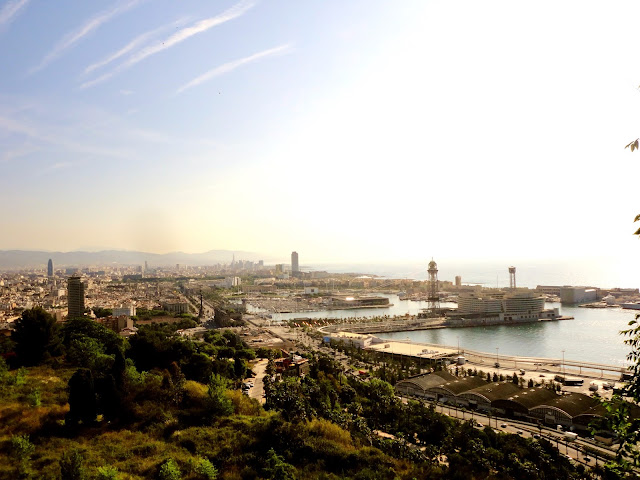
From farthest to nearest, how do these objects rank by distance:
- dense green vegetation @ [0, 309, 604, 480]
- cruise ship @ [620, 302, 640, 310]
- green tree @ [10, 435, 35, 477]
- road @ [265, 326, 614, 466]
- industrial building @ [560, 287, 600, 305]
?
industrial building @ [560, 287, 600, 305]
cruise ship @ [620, 302, 640, 310]
road @ [265, 326, 614, 466]
dense green vegetation @ [0, 309, 604, 480]
green tree @ [10, 435, 35, 477]

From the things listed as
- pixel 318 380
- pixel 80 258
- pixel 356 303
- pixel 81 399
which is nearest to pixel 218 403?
pixel 81 399

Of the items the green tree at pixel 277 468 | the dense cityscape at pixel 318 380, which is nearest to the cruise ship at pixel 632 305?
the dense cityscape at pixel 318 380

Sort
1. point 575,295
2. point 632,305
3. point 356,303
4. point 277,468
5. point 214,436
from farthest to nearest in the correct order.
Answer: point 356,303 < point 575,295 < point 632,305 < point 214,436 < point 277,468

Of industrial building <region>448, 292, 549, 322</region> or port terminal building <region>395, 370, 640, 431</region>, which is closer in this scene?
port terminal building <region>395, 370, 640, 431</region>

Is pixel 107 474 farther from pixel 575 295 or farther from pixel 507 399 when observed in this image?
pixel 575 295

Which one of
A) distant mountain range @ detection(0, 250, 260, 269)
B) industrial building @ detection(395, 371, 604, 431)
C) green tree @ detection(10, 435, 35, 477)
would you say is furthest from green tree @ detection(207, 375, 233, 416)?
distant mountain range @ detection(0, 250, 260, 269)

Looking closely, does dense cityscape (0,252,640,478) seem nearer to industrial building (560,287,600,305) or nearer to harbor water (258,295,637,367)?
harbor water (258,295,637,367)

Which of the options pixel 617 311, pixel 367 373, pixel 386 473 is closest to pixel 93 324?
pixel 367 373

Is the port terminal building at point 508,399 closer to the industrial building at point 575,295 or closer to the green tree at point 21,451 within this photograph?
the green tree at point 21,451
